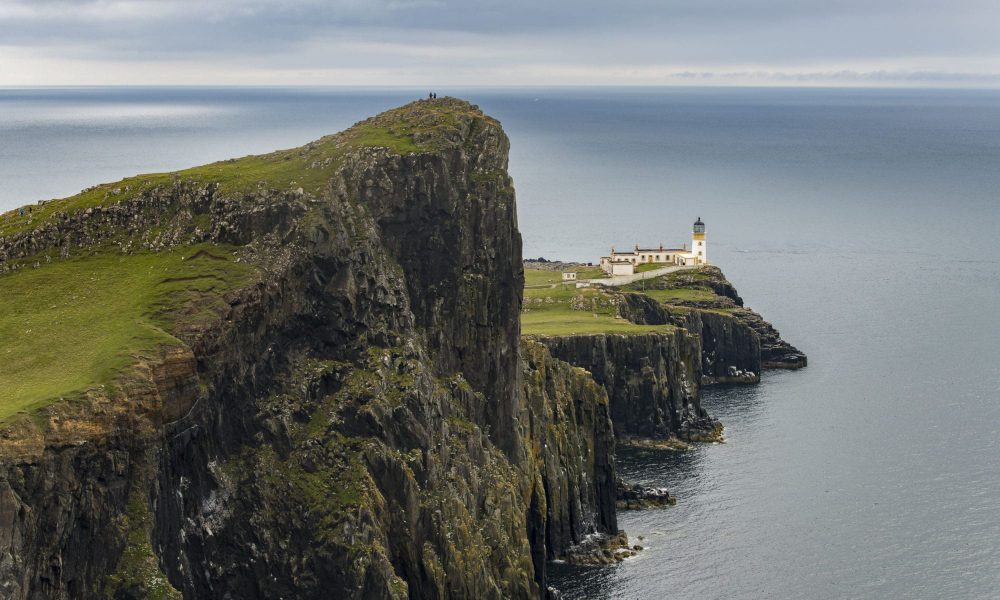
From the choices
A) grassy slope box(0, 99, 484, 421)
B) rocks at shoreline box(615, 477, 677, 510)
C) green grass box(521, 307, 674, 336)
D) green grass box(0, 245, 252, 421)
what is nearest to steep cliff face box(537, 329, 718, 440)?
green grass box(521, 307, 674, 336)

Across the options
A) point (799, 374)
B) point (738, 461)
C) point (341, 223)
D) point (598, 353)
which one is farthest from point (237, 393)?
point (799, 374)

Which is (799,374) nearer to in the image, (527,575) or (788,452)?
(788,452)

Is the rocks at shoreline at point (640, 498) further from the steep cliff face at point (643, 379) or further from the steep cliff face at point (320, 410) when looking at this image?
the steep cliff face at point (643, 379)

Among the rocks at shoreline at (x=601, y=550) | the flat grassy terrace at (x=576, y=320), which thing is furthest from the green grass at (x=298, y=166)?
the flat grassy terrace at (x=576, y=320)

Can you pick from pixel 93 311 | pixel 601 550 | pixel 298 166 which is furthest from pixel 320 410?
pixel 601 550

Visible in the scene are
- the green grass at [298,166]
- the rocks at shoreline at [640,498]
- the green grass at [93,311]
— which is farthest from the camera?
the rocks at shoreline at [640,498]

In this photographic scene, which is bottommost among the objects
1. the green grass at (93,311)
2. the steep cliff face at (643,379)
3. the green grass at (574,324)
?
the steep cliff face at (643,379)
